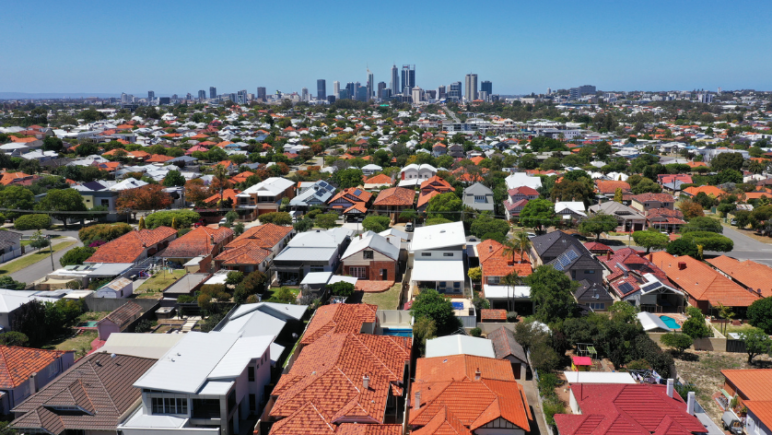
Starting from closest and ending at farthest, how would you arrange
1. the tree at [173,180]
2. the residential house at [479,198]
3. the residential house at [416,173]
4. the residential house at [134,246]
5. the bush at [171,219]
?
the residential house at [134,246]
the bush at [171,219]
the residential house at [479,198]
the tree at [173,180]
the residential house at [416,173]

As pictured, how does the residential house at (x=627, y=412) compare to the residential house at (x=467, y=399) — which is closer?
the residential house at (x=627, y=412)

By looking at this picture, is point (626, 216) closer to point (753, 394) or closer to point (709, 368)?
point (709, 368)

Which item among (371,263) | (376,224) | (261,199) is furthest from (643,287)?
(261,199)

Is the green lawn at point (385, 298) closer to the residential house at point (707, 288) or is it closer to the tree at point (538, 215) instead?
the residential house at point (707, 288)

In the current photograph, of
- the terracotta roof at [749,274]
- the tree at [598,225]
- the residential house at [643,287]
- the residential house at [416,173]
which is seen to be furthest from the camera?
the residential house at [416,173]

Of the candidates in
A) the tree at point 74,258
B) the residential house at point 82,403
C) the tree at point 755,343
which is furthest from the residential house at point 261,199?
the tree at point 755,343

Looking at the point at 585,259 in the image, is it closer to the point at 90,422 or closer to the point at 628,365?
the point at 628,365

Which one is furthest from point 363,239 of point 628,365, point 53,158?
point 53,158

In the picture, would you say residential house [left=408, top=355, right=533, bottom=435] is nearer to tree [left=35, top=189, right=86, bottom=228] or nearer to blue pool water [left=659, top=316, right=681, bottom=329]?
blue pool water [left=659, top=316, right=681, bottom=329]
